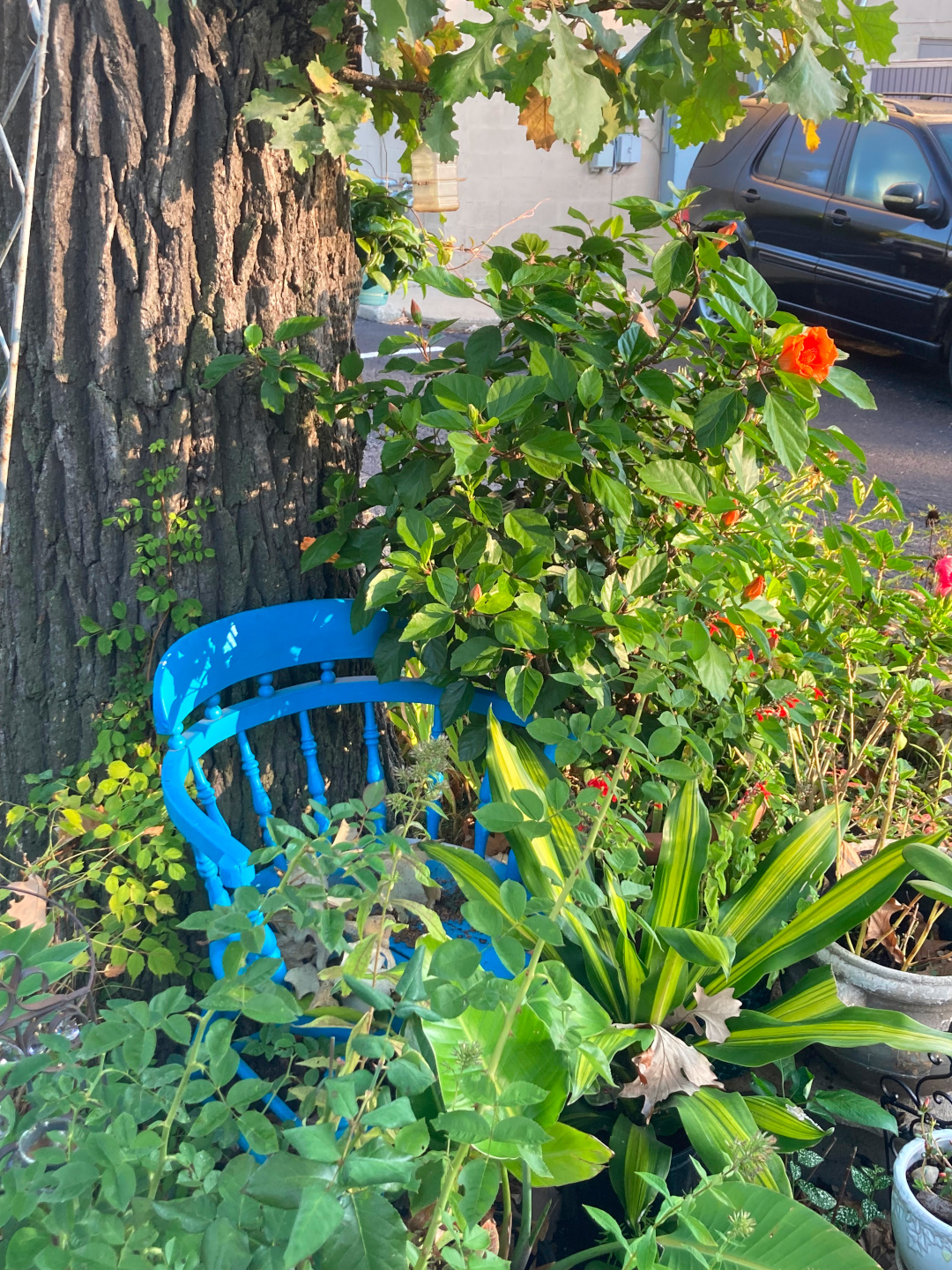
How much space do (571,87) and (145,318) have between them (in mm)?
852

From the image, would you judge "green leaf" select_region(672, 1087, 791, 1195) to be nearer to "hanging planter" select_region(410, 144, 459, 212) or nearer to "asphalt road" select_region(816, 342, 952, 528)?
"hanging planter" select_region(410, 144, 459, 212)

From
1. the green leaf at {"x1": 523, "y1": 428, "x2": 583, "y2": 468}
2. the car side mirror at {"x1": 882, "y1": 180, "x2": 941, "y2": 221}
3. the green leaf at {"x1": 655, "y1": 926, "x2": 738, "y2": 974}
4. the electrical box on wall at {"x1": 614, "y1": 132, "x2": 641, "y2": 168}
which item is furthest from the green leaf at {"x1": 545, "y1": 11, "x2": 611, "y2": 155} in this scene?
the electrical box on wall at {"x1": 614, "y1": 132, "x2": 641, "y2": 168}

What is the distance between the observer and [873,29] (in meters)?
1.49

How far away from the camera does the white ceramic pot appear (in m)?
1.39

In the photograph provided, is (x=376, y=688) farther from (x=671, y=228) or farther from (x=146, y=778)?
(x=671, y=228)

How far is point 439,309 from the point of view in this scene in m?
9.67

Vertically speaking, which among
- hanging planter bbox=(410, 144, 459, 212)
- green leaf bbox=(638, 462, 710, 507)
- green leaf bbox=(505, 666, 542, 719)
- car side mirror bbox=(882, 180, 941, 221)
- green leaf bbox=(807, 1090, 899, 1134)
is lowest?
green leaf bbox=(807, 1090, 899, 1134)

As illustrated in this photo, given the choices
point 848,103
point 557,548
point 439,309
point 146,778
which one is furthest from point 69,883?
point 439,309

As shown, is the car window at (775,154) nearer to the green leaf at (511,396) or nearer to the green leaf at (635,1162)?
the green leaf at (511,396)

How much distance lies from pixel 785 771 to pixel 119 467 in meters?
1.64

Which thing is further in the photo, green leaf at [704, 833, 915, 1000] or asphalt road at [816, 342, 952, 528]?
asphalt road at [816, 342, 952, 528]

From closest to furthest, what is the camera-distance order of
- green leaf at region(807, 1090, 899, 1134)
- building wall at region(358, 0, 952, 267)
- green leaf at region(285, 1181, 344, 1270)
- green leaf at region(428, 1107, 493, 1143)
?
1. green leaf at region(285, 1181, 344, 1270)
2. green leaf at region(428, 1107, 493, 1143)
3. green leaf at region(807, 1090, 899, 1134)
4. building wall at region(358, 0, 952, 267)

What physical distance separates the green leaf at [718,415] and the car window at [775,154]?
6422 mm

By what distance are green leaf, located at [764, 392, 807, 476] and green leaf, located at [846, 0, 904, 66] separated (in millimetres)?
528
